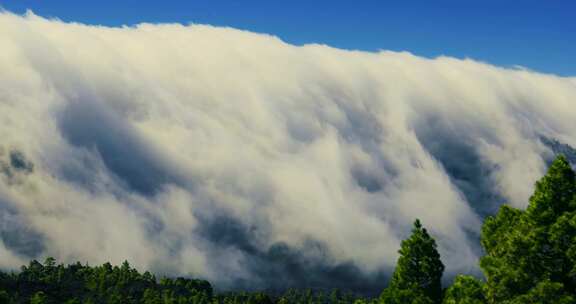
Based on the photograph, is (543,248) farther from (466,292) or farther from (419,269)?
(419,269)

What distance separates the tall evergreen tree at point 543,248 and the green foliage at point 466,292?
2280 millimetres

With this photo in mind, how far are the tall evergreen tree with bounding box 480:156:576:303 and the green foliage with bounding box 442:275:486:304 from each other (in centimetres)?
228

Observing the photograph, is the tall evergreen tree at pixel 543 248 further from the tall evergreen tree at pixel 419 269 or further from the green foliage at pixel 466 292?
the tall evergreen tree at pixel 419 269

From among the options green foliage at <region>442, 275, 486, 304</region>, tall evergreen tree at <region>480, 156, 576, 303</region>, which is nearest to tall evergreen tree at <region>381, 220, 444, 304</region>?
green foliage at <region>442, 275, 486, 304</region>

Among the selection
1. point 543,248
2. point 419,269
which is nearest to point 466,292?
point 543,248

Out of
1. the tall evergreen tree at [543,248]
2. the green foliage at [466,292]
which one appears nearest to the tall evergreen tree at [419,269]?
the green foliage at [466,292]

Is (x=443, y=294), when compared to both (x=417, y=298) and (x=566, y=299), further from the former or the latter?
(x=566, y=299)

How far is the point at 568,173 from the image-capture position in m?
48.3

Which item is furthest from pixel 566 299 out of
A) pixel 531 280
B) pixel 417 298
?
pixel 417 298

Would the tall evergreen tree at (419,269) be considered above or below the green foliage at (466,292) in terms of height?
above

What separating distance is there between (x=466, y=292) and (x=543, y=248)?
25.2 ft

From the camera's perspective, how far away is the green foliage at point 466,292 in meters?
51.5

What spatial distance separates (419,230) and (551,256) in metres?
15.3

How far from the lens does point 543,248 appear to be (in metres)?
47.2
